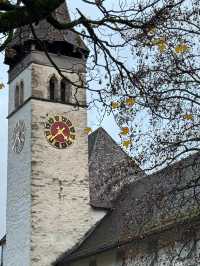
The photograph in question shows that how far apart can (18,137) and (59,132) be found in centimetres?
185

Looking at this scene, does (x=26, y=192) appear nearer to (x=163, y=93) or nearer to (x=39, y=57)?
(x=39, y=57)

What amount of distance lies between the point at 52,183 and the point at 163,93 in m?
16.0

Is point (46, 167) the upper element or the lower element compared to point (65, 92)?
lower

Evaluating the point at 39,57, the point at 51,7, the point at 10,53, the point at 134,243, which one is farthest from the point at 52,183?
the point at 51,7

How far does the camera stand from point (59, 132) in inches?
1059

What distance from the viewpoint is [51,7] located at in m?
6.32

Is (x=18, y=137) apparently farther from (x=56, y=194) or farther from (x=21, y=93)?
(x=56, y=194)

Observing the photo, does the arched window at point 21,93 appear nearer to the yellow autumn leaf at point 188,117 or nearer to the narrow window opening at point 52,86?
the narrow window opening at point 52,86

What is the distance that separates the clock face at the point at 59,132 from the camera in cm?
2666

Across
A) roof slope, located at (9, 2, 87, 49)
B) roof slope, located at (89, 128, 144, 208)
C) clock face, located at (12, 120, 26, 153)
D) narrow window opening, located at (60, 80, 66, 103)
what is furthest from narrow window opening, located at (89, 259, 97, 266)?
roof slope, located at (9, 2, 87, 49)

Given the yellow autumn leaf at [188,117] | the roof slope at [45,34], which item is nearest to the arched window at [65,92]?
the roof slope at [45,34]

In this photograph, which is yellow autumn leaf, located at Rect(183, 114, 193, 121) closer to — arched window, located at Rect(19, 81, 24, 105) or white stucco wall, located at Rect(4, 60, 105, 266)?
white stucco wall, located at Rect(4, 60, 105, 266)

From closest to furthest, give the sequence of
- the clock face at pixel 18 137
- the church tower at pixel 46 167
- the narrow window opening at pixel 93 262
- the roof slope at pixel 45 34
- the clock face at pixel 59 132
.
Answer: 1. the roof slope at pixel 45 34
2. the narrow window opening at pixel 93 262
3. the church tower at pixel 46 167
4. the clock face at pixel 59 132
5. the clock face at pixel 18 137

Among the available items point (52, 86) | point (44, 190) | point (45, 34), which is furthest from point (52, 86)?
point (45, 34)
